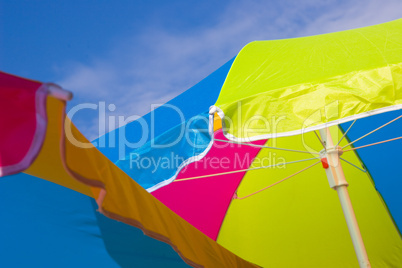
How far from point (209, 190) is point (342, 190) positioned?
1.28m

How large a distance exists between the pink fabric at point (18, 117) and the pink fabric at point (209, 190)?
2.20 m


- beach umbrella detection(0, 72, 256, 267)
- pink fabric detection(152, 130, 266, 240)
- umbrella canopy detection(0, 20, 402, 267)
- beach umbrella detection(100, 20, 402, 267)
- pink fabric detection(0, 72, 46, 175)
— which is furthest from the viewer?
pink fabric detection(152, 130, 266, 240)

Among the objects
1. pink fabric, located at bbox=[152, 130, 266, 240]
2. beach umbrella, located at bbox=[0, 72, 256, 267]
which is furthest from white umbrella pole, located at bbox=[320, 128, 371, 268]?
pink fabric, located at bbox=[152, 130, 266, 240]

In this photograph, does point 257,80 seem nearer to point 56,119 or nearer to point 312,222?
point 56,119

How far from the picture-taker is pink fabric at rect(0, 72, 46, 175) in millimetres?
839

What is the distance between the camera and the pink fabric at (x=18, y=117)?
839 mm

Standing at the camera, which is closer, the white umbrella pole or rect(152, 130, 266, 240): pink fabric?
the white umbrella pole

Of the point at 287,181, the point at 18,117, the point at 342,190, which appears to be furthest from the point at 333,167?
the point at 18,117

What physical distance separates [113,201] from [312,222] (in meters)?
2.45

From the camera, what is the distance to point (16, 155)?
842 mm

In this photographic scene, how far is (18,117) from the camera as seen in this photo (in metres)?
0.87

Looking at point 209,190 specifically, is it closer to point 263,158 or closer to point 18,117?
point 263,158

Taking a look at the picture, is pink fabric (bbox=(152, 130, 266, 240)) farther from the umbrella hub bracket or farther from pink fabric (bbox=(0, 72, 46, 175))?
pink fabric (bbox=(0, 72, 46, 175))

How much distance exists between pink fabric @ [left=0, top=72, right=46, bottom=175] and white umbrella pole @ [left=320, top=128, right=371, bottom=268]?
1.71m
